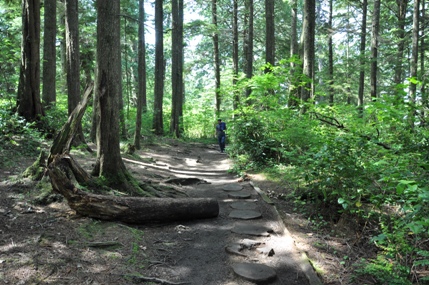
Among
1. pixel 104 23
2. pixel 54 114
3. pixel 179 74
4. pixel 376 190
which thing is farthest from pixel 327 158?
pixel 179 74

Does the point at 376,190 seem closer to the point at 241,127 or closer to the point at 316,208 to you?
the point at 316,208

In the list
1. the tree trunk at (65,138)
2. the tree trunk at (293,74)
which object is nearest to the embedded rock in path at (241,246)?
the tree trunk at (65,138)

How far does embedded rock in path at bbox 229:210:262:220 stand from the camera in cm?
668

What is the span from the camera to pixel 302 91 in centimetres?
1250

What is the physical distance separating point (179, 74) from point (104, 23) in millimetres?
16542

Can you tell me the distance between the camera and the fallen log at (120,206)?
17.5 ft

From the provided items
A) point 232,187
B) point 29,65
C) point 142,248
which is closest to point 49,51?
point 29,65

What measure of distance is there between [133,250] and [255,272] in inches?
73.2

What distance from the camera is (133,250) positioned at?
4715 millimetres

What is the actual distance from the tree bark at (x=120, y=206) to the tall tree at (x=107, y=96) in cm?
98

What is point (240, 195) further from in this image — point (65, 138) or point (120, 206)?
point (65, 138)

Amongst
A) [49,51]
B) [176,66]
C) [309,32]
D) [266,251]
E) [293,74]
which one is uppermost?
[176,66]

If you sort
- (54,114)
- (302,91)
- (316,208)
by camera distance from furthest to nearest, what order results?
(302,91) < (54,114) < (316,208)

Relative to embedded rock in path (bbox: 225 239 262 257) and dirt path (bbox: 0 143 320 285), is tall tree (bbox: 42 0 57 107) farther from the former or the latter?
embedded rock in path (bbox: 225 239 262 257)
